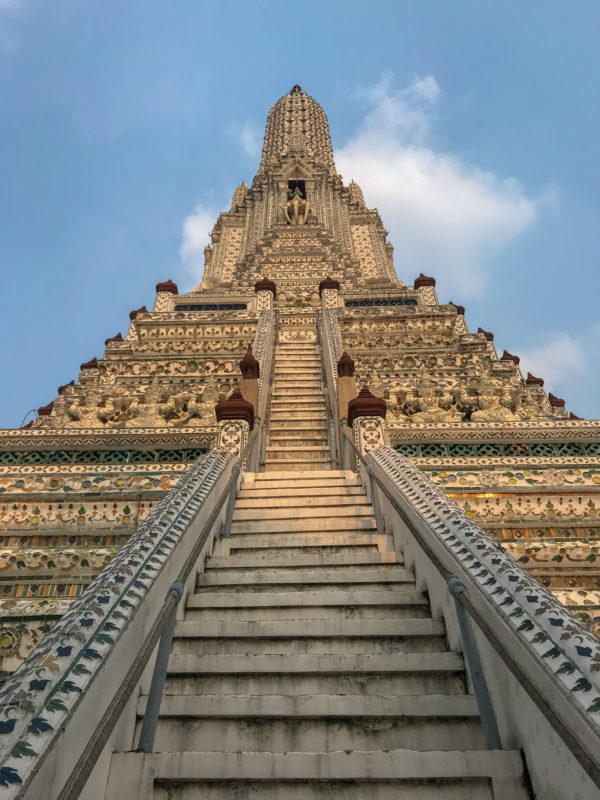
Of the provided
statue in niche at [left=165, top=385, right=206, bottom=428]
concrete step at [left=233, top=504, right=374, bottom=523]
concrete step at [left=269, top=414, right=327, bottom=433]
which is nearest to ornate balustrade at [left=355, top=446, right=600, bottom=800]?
concrete step at [left=233, top=504, right=374, bottom=523]

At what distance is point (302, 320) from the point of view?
51.6ft

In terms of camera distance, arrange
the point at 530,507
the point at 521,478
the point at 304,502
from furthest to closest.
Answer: the point at 521,478
the point at 530,507
the point at 304,502

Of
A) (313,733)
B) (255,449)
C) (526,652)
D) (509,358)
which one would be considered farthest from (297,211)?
(526,652)

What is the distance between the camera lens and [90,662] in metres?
2.16

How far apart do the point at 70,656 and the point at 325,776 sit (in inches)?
46.3

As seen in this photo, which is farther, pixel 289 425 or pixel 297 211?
pixel 297 211

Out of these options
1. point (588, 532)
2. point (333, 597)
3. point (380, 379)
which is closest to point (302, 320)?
point (380, 379)

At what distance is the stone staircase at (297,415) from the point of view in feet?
30.8

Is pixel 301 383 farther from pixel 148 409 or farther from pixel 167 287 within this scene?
pixel 167 287

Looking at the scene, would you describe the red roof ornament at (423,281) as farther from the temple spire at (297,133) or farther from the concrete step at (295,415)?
the temple spire at (297,133)

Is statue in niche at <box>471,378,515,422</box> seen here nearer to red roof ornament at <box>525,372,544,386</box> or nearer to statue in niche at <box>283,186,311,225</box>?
red roof ornament at <box>525,372,544,386</box>

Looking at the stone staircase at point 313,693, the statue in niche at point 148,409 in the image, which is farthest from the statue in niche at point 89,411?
the stone staircase at point 313,693

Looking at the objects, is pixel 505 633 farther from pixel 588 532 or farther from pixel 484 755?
pixel 588 532

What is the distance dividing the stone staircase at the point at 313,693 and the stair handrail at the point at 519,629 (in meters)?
0.29
